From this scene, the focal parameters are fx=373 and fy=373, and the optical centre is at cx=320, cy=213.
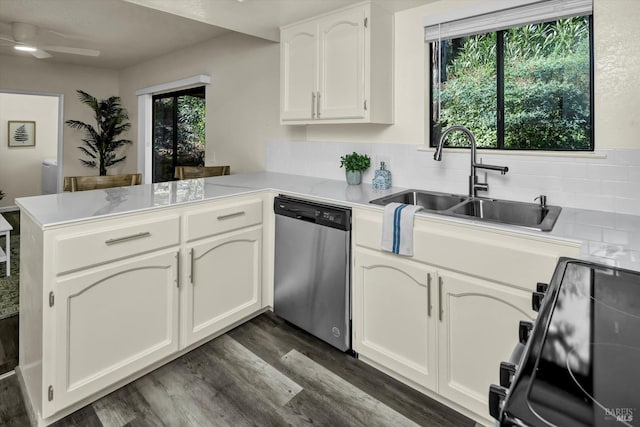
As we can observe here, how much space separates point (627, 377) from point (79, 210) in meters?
1.92

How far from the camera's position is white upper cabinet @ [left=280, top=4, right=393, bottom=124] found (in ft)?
7.54

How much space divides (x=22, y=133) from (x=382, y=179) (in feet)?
22.3

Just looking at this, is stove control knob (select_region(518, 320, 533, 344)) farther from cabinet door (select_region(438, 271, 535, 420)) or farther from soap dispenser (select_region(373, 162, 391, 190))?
soap dispenser (select_region(373, 162, 391, 190))

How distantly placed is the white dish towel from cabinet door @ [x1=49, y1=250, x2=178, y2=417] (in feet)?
3.55

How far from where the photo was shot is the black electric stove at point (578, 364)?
0.46 m

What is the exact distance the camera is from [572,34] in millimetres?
1961

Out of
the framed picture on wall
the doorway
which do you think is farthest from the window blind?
the framed picture on wall

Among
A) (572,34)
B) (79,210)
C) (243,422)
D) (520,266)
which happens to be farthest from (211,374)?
(572,34)

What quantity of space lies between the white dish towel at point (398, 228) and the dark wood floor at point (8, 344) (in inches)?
81.0

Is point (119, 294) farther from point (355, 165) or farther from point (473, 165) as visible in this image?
point (473, 165)

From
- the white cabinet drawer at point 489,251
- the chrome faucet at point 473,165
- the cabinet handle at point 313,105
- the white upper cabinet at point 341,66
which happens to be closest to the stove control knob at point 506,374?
the white cabinet drawer at point 489,251

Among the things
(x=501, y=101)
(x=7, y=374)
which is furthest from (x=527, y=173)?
(x=7, y=374)

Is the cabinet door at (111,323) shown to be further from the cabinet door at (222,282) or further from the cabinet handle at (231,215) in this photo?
the cabinet handle at (231,215)

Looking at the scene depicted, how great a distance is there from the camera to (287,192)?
7.54ft
